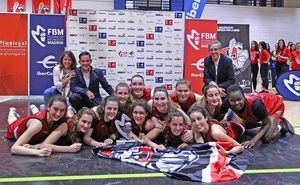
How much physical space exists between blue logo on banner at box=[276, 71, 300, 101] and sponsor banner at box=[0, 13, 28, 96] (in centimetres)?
541

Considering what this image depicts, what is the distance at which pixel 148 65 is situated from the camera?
7.25 metres

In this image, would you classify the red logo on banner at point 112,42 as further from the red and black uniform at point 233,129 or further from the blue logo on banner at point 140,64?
the red and black uniform at point 233,129

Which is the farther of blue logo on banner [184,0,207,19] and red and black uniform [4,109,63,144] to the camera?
blue logo on banner [184,0,207,19]

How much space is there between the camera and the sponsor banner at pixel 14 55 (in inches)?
313

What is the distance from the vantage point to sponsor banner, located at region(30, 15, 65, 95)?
794cm

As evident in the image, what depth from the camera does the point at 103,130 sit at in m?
4.14

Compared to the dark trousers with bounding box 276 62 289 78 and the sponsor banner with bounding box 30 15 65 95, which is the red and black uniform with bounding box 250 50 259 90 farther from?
the sponsor banner with bounding box 30 15 65 95

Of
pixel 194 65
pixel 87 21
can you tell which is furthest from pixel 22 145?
pixel 194 65

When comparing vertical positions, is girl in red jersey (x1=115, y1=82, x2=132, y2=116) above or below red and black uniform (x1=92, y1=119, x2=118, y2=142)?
above

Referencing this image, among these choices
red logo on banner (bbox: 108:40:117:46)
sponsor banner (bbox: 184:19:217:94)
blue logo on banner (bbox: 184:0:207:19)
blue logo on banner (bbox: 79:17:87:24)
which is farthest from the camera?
blue logo on banner (bbox: 184:0:207:19)

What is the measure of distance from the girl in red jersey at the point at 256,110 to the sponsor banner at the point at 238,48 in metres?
4.67

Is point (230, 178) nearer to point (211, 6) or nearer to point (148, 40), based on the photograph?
point (148, 40)

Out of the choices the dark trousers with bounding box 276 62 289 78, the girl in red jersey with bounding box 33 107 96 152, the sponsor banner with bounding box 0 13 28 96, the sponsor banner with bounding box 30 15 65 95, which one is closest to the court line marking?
the girl in red jersey with bounding box 33 107 96 152

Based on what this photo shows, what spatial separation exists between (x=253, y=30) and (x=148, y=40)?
936 centimetres
